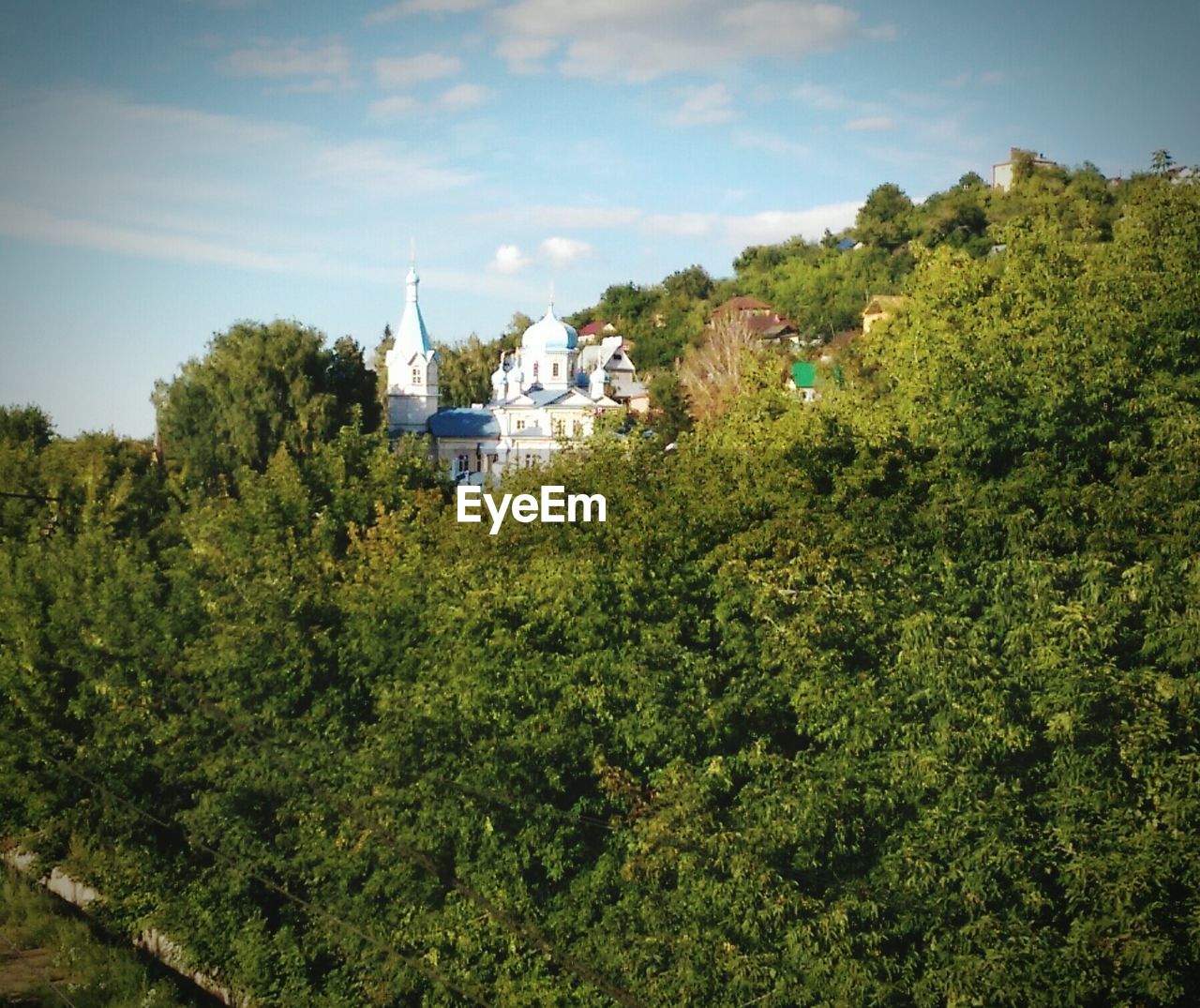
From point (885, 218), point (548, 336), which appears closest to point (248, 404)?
point (885, 218)

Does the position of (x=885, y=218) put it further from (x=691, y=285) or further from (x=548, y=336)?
(x=691, y=285)

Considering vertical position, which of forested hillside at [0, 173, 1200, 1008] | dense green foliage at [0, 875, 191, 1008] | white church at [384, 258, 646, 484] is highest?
white church at [384, 258, 646, 484]

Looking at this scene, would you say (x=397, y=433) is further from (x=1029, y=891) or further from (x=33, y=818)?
(x=1029, y=891)

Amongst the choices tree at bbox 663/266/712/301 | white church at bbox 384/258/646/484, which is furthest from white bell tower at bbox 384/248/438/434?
tree at bbox 663/266/712/301

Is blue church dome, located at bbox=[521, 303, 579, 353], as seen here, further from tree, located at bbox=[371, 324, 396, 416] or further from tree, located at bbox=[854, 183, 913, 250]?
tree, located at bbox=[854, 183, 913, 250]

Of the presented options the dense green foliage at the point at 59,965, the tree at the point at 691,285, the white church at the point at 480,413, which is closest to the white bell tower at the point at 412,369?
the white church at the point at 480,413

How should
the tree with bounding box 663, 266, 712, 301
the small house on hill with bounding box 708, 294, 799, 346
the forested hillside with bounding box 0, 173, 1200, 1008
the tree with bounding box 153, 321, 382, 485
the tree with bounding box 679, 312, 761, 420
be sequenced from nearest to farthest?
1. the forested hillside with bounding box 0, 173, 1200, 1008
2. the tree with bounding box 153, 321, 382, 485
3. the tree with bounding box 679, 312, 761, 420
4. the small house on hill with bounding box 708, 294, 799, 346
5. the tree with bounding box 663, 266, 712, 301

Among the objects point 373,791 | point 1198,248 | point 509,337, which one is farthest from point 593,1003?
point 509,337
